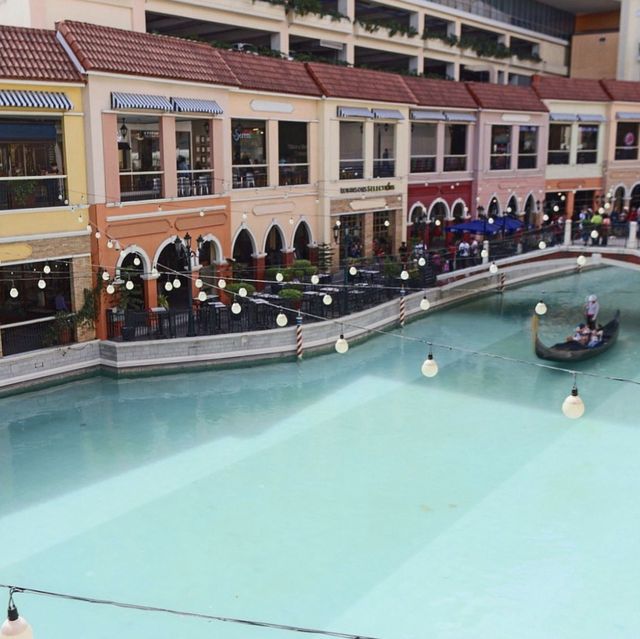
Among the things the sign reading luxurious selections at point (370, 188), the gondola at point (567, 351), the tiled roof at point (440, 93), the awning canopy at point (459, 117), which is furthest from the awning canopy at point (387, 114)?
the gondola at point (567, 351)

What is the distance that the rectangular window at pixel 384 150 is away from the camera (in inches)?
1286

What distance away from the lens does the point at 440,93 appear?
114ft

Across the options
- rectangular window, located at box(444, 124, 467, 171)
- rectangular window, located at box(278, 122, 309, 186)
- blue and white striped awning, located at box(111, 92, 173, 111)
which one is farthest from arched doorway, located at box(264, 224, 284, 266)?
rectangular window, located at box(444, 124, 467, 171)

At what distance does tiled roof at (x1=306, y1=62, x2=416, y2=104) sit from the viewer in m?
29.0

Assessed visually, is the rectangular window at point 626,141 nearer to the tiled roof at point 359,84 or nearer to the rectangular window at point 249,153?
the tiled roof at point 359,84

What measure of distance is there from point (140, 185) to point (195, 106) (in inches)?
113

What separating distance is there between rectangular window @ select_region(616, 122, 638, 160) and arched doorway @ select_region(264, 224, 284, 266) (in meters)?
23.1

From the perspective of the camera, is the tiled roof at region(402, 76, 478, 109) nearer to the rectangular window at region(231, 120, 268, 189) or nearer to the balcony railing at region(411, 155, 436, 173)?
the balcony railing at region(411, 155, 436, 173)

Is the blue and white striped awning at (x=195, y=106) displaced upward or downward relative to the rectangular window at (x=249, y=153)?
upward

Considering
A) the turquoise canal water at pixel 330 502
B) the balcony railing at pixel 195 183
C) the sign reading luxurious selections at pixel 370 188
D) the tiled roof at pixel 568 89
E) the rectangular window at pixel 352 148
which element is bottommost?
the turquoise canal water at pixel 330 502

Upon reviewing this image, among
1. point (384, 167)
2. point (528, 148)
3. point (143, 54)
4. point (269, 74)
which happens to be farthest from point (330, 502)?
point (528, 148)

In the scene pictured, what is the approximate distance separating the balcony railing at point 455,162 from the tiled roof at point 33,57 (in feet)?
66.2

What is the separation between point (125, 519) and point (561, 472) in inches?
337

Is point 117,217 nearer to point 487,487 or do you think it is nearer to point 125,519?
point 125,519
